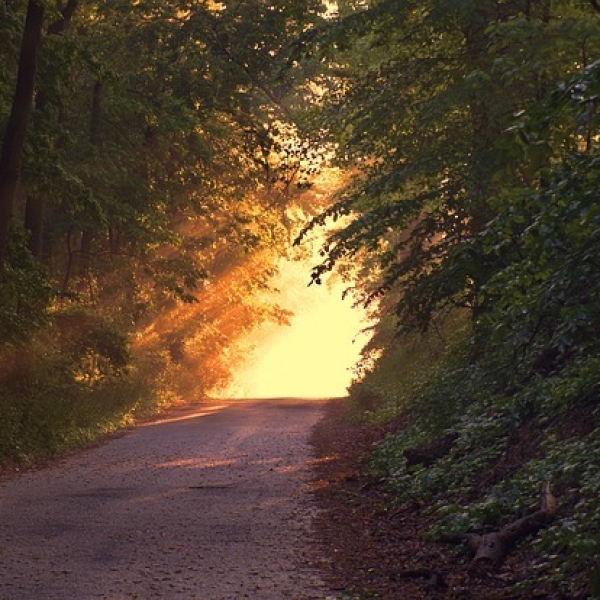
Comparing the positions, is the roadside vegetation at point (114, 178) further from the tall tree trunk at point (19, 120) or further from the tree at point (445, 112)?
the tree at point (445, 112)

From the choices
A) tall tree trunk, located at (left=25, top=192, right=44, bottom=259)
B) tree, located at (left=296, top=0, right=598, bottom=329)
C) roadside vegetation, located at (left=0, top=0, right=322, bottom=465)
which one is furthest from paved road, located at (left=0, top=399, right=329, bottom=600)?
tall tree trunk, located at (left=25, top=192, right=44, bottom=259)

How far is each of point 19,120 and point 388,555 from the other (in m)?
10.1

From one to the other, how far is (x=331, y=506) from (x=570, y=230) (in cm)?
620

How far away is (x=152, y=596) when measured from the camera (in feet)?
26.0

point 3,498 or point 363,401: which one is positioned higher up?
point 363,401

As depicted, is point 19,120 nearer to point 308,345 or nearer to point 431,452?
point 431,452

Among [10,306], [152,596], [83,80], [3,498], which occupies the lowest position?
[152,596]

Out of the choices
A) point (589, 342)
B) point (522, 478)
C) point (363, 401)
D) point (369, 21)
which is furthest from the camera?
point (363, 401)

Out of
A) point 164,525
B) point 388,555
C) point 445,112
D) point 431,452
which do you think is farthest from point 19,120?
point 388,555

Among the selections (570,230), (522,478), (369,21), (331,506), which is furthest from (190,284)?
(570,230)

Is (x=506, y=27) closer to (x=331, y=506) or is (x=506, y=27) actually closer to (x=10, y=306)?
(x=331, y=506)

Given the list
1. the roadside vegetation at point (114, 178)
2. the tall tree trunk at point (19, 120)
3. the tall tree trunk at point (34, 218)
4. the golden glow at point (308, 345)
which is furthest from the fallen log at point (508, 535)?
the golden glow at point (308, 345)

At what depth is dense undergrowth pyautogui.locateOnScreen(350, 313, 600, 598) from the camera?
7227mm

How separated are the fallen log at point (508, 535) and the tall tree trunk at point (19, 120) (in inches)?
410
